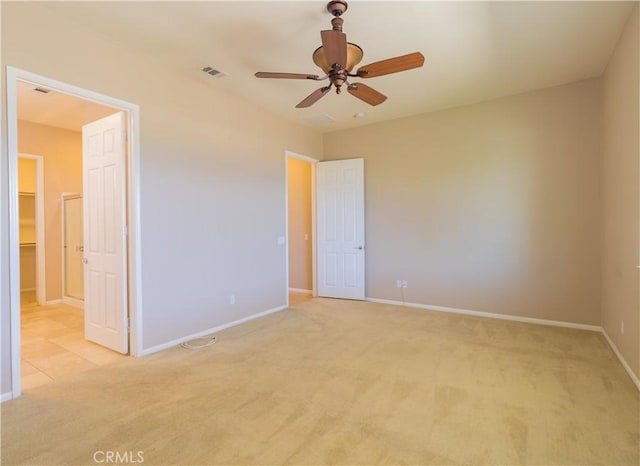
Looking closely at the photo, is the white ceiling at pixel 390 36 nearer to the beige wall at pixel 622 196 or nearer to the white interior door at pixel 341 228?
the beige wall at pixel 622 196

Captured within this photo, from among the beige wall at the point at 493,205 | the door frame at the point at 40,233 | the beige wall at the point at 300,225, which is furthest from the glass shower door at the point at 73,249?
the beige wall at the point at 493,205

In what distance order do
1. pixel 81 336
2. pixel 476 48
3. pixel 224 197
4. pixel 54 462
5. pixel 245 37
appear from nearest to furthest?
1. pixel 54 462
2. pixel 245 37
3. pixel 476 48
4. pixel 81 336
5. pixel 224 197

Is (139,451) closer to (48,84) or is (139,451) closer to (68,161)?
(48,84)

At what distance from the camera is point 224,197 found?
13.5ft

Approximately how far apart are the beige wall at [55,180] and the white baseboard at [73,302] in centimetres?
13

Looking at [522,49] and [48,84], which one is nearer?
[48,84]

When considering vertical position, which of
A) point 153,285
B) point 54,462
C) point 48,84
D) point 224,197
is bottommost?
point 54,462

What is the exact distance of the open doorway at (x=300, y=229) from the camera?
21.1 ft

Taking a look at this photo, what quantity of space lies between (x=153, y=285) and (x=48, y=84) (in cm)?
195

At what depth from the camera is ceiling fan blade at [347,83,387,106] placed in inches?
111

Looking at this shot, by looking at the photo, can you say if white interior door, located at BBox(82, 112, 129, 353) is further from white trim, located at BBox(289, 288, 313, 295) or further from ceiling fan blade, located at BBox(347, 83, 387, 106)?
white trim, located at BBox(289, 288, 313, 295)

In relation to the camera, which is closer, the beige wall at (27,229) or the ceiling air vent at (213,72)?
the ceiling air vent at (213,72)

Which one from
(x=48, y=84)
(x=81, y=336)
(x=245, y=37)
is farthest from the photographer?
(x=81, y=336)

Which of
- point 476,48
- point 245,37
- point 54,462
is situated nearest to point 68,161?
point 245,37
